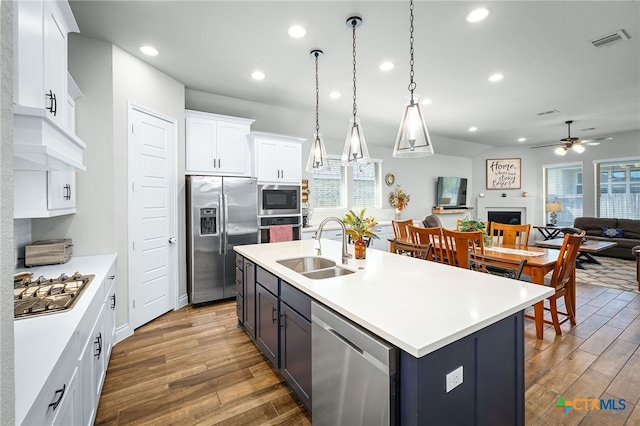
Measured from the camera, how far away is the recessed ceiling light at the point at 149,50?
2986 mm

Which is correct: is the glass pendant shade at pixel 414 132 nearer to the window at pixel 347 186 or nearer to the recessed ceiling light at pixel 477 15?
the recessed ceiling light at pixel 477 15

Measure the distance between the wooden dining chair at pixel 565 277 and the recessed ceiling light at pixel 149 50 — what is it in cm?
451

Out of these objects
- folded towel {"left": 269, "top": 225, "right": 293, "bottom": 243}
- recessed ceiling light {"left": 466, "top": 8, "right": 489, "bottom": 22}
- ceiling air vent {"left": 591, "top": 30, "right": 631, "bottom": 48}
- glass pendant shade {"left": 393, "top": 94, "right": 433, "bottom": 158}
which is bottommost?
folded towel {"left": 269, "top": 225, "right": 293, "bottom": 243}

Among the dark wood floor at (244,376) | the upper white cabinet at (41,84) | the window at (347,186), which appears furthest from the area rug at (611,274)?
the upper white cabinet at (41,84)

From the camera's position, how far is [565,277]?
299 cm

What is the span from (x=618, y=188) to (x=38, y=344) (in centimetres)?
1039

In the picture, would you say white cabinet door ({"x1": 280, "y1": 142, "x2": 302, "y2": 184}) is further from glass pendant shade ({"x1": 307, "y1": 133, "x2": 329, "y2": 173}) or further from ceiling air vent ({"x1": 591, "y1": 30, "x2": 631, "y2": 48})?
ceiling air vent ({"x1": 591, "y1": 30, "x2": 631, "y2": 48})

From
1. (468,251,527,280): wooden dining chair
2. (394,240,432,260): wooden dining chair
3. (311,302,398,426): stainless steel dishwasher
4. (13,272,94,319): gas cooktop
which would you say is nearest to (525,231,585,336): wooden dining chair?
(468,251,527,280): wooden dining chair

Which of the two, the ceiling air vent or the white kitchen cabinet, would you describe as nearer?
the white kitchen cabinet

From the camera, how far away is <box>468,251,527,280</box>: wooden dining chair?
113 inches

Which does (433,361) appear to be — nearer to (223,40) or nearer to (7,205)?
(7,205)

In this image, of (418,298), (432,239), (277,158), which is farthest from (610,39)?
(277,158)

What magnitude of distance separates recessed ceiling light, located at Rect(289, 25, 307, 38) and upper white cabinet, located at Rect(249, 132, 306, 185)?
6.44 ft

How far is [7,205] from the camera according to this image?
529 millimetres
